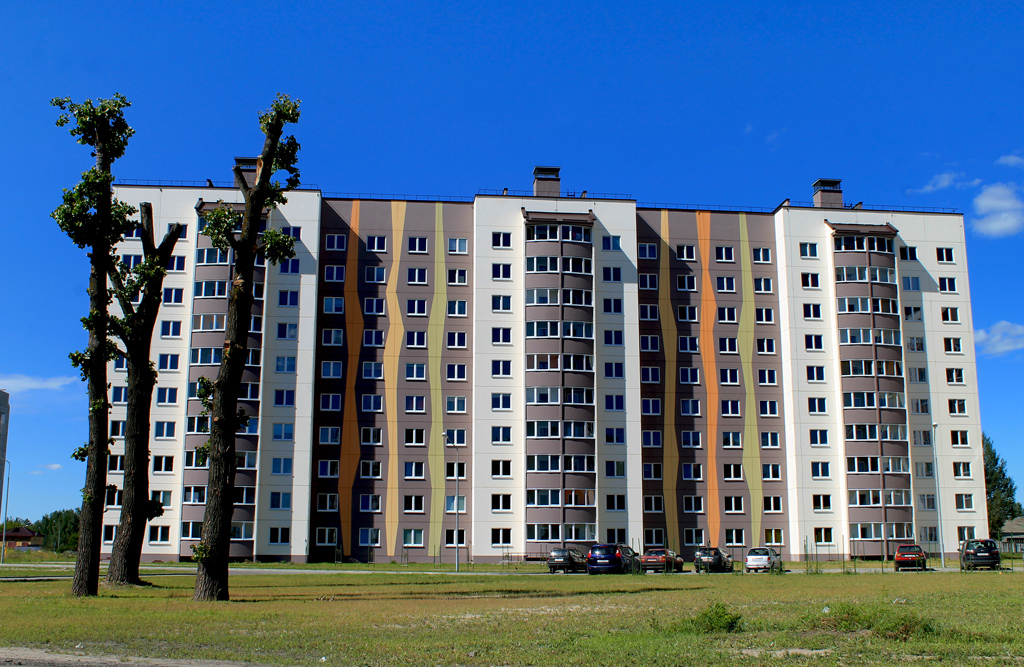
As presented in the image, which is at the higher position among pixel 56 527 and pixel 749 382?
pixel 749 382

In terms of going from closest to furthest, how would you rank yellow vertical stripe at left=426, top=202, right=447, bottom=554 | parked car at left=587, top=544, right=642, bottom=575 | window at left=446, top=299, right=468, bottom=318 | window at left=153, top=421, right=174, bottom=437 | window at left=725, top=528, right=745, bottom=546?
parked car at left=587, top=544, right=642, bottom=575 < window at left=153, top=421, right=174, bottom=437 < yellow vertical stripe at left=426, top=202, right=447, bottom=554 < window at left=725, top=528, right=745, bottom=546 < window at left=446, top=299, right=468, bottom=318

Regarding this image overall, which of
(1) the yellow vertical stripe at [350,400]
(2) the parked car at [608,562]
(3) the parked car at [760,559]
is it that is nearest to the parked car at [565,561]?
(2) the parked car at [608,562]

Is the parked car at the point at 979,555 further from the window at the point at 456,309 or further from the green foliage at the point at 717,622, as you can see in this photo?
the green foliage at the point at 717,622

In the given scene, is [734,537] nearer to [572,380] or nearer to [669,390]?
[669,390]

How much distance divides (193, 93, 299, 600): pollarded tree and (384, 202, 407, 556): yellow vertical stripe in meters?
39.6

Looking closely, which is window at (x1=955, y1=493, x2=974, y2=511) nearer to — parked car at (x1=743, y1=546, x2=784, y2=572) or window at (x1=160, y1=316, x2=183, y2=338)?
parked car at (x1=743, y1=546, x2=784, y2=572)

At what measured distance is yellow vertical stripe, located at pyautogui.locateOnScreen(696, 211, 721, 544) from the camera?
230 feet

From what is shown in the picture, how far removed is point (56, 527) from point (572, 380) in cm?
14983

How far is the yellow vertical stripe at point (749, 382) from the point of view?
70625 millimetres

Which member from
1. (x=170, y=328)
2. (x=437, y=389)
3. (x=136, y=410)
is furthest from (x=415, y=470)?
(x=136, y=410)

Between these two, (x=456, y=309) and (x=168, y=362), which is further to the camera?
(x=456, y=309)

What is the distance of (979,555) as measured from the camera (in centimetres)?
5181

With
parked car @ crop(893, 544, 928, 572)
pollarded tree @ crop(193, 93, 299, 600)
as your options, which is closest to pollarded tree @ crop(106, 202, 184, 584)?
pollarded tree @ crop(193, 93, 299, 600)

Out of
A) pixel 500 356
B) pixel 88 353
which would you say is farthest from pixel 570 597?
pixel 500 356
